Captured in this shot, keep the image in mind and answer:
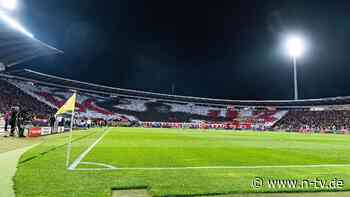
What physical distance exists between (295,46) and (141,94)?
1937 inches

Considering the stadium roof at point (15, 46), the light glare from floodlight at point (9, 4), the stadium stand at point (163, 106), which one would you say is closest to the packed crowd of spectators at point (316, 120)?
the stadium stand at point (163, 106)

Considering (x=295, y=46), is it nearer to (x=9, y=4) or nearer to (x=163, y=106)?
(x=163, y=106)

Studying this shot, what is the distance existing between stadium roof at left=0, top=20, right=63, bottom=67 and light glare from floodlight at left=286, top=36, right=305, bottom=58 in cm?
5892

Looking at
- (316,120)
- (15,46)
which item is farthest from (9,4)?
(316,120)

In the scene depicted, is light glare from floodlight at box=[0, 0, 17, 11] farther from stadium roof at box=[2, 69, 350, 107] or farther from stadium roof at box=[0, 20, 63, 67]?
stadium roof at box=[2, 69, 350, 107]

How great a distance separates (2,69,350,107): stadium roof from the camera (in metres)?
70.4

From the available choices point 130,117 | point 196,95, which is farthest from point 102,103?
point 196,95

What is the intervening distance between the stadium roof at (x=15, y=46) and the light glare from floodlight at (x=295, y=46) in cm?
5892

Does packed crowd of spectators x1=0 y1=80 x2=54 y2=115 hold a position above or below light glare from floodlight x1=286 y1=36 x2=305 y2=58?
below

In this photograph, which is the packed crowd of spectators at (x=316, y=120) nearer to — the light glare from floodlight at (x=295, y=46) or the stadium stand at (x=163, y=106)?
the stadium stand at (x=163, y=106)

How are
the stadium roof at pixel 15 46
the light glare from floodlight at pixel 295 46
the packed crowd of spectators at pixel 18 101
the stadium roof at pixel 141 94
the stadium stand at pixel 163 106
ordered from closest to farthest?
the stadium roof at pixel 15 46 → the packed crowd of spectators at pixel 18 101 → the light glare from floodlight at pixel 295 46 → the stadium stand at pixel 163 106 → the stadium roof at pixel 141 94

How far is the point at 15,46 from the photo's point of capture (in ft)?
46.3

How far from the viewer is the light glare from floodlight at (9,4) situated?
43.1ft

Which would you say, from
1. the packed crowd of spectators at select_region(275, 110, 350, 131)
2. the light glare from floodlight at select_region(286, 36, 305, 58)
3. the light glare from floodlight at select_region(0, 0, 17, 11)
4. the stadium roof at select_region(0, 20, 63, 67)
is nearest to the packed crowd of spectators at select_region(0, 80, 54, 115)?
the stadium roof at select_region(0, 20, 63, 67)
